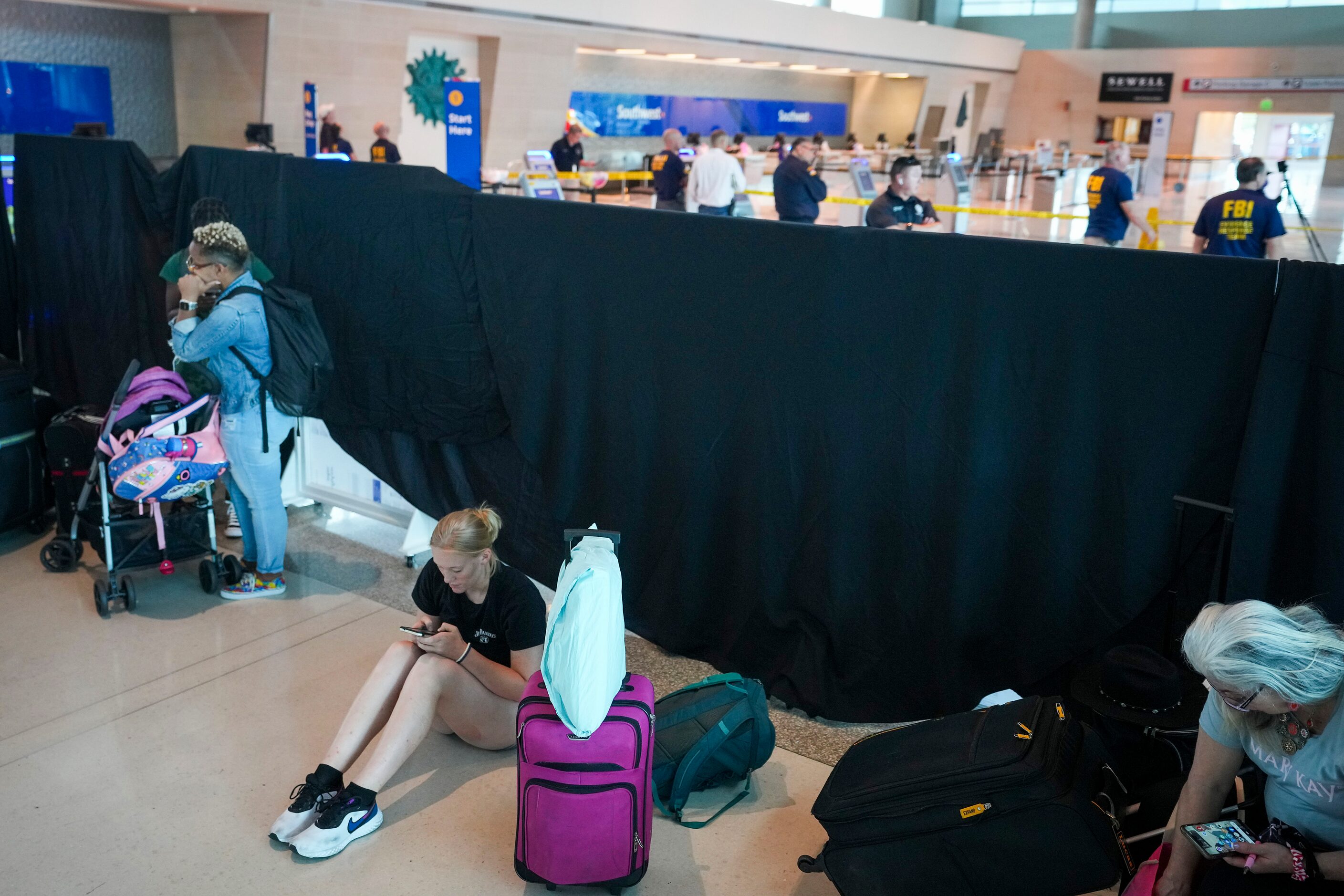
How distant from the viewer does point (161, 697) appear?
385 centimetres

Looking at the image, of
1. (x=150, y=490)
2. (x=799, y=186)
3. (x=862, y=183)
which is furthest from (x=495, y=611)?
(x=862, y=183)

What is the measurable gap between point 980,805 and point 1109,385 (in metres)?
1.29

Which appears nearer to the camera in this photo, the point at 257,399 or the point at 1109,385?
the point at 1109,385

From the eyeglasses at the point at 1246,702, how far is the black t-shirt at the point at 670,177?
36.8 ft

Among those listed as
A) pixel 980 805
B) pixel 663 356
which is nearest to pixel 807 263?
pixel 663 356

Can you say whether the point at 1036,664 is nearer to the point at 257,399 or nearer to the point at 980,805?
the point at 980,805

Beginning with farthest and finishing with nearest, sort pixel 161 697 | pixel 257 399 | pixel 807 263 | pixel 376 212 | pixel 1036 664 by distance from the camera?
pixel 376 212
pixel 257 399
pixel 161 697
pixel 807 263
pixel 1036 664

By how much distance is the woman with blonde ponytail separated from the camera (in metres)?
3.05

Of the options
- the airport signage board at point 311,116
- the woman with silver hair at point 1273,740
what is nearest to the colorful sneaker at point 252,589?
the woman with silver hair at point 1273,740

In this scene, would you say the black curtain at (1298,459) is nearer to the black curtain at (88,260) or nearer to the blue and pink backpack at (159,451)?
the blue and pink backpack at (159,451)

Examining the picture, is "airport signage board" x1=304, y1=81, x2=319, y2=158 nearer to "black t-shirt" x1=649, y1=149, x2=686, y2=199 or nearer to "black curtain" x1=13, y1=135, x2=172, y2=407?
"black t-shirt" x1=649, y1=149, x2=686, y2=199

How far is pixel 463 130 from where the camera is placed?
39.2ft

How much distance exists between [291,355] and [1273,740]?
152 inches

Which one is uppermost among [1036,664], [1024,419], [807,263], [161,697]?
[807,263]
